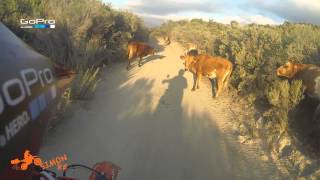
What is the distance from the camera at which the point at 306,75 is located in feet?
32.9

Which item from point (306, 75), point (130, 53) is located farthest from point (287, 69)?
point (130, 53)

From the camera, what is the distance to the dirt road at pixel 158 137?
23.5 feet

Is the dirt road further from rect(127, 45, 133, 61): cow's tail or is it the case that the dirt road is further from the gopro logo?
Answer: rect(127, 45, 133, 61): cow's tail

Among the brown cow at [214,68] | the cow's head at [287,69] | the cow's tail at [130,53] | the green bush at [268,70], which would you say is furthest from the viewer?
the cow's tail at [130,53]

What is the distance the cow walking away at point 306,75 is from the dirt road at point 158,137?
1.54 metres

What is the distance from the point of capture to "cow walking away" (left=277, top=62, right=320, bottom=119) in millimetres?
9512

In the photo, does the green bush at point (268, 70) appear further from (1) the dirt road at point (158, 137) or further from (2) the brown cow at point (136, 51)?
(2) the brown cow at point (136, 51)

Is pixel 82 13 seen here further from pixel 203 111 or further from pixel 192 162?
pixel 192 162

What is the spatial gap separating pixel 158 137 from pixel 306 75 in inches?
152

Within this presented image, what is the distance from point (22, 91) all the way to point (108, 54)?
11.3m

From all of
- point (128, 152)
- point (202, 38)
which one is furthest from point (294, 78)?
point (202, 38)

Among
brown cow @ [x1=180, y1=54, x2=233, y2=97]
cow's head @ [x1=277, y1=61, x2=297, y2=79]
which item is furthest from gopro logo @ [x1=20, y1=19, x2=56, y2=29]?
cow's head @ [x1=277, y1=61, x2=297, y2=79]

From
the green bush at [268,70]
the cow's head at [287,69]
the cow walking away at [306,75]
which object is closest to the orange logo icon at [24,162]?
the green bush at [268,70]

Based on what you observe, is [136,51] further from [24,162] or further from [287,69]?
[24,162]
